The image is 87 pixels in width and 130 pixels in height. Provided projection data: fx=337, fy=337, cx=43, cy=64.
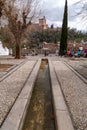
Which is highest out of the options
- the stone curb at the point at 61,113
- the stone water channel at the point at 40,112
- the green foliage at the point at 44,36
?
the green foliage at the point at 44,36

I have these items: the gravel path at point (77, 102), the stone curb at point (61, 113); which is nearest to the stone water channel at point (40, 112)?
the stone curb at point (61, 113)

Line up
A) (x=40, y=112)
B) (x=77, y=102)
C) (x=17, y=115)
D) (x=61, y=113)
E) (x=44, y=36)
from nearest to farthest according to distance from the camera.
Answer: (x=17, y=115), (x=61, y=113), (x=40, y=112), (x=77, y=102), (x=44, y=36)

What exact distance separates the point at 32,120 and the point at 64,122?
930mm

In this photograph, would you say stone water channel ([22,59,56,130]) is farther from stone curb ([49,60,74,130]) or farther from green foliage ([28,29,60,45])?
green foliage ([28,29,60,45])

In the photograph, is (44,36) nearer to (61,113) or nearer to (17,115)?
(61,113)

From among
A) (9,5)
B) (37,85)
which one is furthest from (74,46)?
(37,85)

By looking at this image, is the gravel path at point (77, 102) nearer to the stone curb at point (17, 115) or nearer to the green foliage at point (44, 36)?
the stone curb at point (17, 115)

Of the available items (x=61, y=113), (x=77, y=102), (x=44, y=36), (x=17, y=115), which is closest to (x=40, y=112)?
(x=61, y=113)

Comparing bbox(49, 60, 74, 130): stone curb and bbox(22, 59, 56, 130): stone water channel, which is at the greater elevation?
bbox(49, 60, 74, 130): stone curb

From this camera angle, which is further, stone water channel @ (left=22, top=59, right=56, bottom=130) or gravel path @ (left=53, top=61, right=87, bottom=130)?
stone water channel @ (left=22, top=59, right=56, bottom=130)

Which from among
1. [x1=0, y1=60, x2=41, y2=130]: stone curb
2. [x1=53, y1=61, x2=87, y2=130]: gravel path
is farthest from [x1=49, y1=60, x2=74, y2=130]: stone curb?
[x1=0, y1=60, x2=41, y2=130]: stone curb

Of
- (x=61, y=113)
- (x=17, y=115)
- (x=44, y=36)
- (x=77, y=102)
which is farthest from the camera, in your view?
(x=44, y=36)

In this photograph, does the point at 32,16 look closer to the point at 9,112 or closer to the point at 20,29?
the point at 20,29

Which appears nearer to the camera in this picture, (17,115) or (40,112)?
(17,115)
